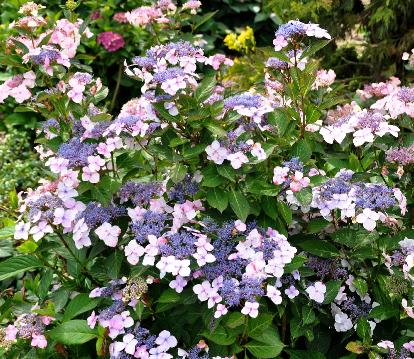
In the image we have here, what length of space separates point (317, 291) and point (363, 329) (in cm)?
15

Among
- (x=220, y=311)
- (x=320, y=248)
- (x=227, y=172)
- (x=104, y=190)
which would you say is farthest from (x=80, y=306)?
(x=320, y=248)

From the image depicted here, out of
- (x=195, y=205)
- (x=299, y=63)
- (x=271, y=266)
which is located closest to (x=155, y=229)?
(x=195, y=205)

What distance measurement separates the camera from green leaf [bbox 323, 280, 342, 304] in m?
1.68

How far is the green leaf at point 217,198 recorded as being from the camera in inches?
63.3

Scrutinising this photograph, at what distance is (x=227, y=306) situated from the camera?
1562 mm

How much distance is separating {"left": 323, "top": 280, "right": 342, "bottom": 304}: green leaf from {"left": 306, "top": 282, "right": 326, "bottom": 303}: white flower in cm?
2

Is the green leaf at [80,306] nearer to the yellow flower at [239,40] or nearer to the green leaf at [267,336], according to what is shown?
the green leaf at [267,336]

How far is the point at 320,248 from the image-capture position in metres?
1.73

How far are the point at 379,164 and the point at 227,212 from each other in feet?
1.56

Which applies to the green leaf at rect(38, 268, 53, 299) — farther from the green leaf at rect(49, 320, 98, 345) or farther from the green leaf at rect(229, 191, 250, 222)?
the green leaf at rect(229, 191, 250, 222)

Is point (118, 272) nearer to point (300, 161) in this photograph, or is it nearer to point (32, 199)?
point (32, 199)

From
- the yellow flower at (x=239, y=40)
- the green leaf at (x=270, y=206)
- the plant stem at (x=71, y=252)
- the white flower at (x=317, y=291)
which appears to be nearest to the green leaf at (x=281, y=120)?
the green leaf at (x=270, y=206)

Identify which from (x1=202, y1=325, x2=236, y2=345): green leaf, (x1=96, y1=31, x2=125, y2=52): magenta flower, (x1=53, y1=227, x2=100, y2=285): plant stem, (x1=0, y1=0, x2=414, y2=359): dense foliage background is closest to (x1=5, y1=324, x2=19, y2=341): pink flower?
(x1=0, y1=0, x2=414, y2=359): dense foliage background

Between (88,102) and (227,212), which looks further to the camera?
(88,102)
